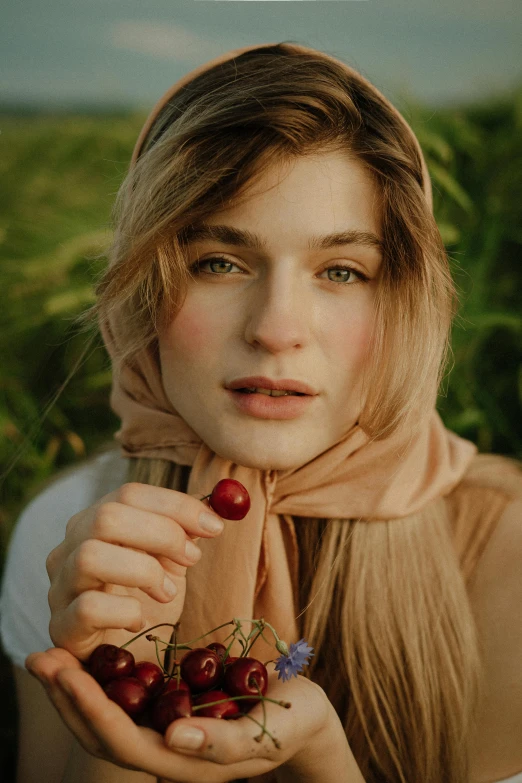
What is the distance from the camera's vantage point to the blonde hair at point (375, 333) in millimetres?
1040

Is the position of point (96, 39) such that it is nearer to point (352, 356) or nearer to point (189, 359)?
point (189, 359)

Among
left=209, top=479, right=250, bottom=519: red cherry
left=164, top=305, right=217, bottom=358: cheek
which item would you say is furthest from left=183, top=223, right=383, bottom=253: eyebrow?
left=209, top=479, right=250, bottom=519: red cherry

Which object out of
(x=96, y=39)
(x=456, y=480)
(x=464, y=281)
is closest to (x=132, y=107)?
(x=96, y=39)

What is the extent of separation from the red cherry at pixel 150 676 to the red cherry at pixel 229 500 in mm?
212

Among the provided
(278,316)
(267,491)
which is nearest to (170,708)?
(267,491)

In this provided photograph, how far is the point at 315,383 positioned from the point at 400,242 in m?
0.26

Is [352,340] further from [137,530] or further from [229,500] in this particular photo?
[137,530]

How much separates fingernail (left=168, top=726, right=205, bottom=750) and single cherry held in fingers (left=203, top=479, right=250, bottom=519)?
27cm

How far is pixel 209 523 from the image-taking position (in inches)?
35.5

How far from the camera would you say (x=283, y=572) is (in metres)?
1.17

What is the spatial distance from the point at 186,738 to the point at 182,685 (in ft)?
0.33

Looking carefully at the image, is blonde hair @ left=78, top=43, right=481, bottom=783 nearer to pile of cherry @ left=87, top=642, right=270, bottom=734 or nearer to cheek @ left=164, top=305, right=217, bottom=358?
Answer: cheek @ left=164, top=305, right=217, bottom=358

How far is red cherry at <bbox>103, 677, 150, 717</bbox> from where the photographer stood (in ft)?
2.74

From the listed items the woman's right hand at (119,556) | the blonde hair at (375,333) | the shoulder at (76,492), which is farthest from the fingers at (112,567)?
the shoulder at (76,492)
